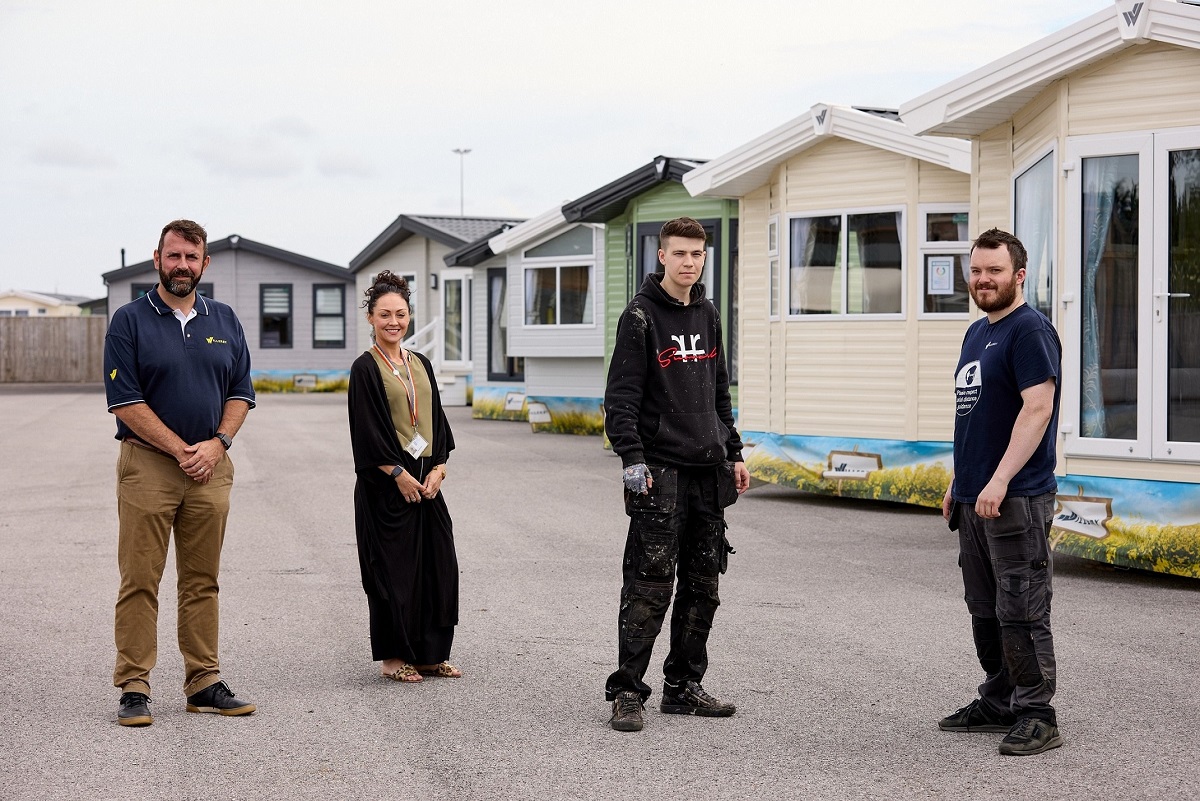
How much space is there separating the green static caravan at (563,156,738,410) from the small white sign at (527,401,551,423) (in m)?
2.15

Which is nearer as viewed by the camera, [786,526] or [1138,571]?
[1138,571]

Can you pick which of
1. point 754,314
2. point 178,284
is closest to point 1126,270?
point 754,314

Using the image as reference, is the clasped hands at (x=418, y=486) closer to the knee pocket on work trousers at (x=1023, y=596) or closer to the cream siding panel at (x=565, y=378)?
the knee pocket on work trousers at (x=1023, y=596)

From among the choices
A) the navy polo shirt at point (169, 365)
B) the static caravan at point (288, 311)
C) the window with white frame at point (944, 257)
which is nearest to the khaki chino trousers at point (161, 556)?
the navy polo shirt at point (169, 365)

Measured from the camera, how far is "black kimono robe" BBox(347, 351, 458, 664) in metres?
6.24

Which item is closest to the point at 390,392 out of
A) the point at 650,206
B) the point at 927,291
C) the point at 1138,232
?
the point at 1138,232

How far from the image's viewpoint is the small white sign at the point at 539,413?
2355cm

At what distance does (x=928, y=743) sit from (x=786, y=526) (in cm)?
649

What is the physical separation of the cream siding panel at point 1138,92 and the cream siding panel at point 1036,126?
0.22 metres

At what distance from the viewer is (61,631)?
7.21 m

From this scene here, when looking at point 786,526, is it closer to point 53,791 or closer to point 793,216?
point 793,216

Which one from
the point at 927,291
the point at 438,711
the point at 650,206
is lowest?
the point at 438,711

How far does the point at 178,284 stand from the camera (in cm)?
556

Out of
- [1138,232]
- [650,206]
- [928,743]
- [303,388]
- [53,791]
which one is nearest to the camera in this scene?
[53,791]
